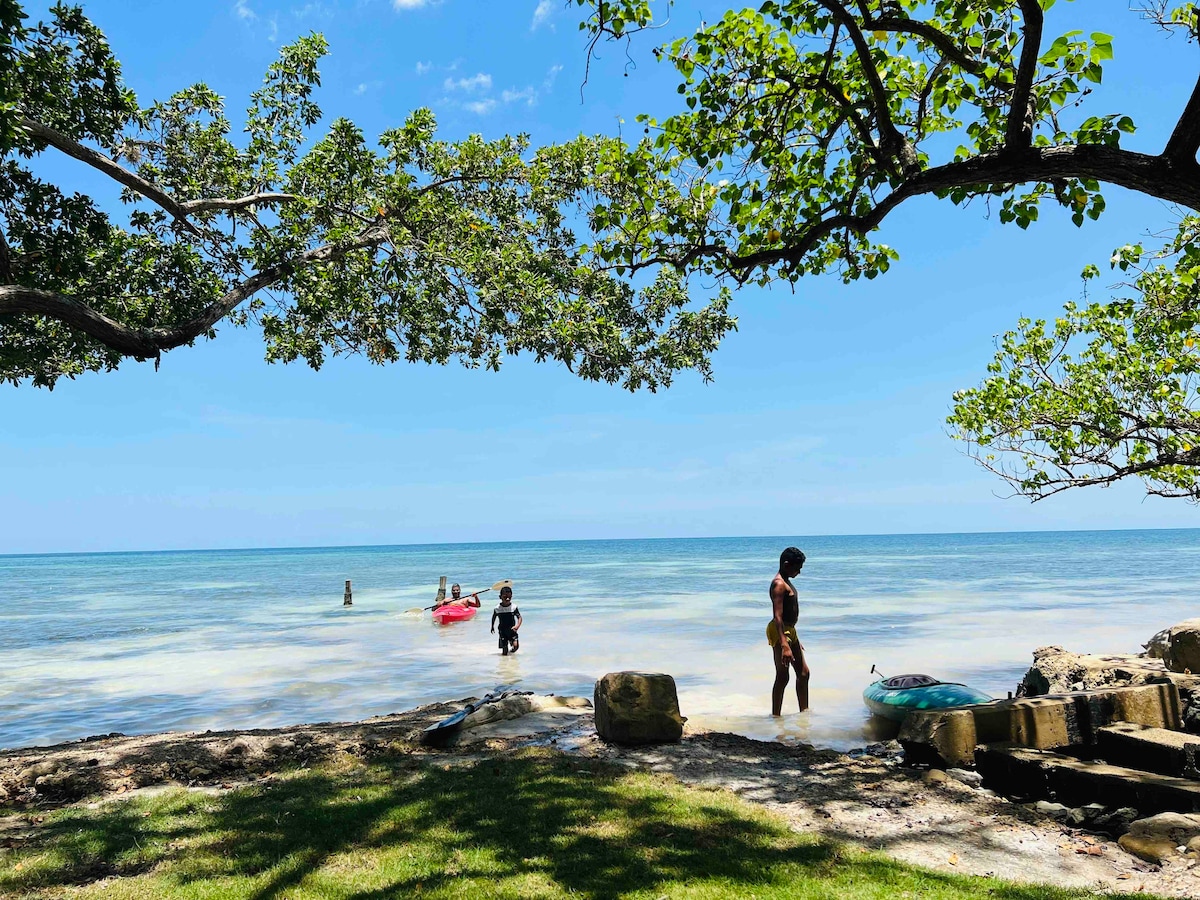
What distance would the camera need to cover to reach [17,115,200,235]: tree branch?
30.5ft

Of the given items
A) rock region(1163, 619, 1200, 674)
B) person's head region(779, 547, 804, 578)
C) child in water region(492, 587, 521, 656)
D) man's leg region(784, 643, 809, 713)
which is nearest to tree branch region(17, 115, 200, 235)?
person's head region(779, 547, 804, 578)

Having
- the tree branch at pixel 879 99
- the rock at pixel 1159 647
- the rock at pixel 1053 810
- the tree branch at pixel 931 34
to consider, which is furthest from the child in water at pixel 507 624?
the tree branch at pixel 931 34

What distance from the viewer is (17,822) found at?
251 inches

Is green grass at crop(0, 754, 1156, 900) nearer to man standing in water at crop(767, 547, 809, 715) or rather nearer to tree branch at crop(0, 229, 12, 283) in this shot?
man standing in water at crop(767, 547, 809, 715)

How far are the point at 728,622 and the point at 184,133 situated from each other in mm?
22848

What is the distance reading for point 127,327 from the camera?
9.39 metres

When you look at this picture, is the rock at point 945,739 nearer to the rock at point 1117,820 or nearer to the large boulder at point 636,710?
the rock at point 1117,820

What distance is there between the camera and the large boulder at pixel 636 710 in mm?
8867

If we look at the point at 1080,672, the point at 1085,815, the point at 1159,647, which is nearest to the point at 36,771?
the point at 1085,815

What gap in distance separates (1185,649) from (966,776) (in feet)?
23.4

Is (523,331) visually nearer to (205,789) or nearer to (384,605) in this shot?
(205,789)

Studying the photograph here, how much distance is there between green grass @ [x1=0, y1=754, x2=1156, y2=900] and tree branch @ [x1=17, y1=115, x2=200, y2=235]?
26.1 ft

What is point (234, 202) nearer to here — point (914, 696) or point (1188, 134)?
point (1188, 134)

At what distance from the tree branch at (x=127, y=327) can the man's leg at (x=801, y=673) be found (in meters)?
9.31
